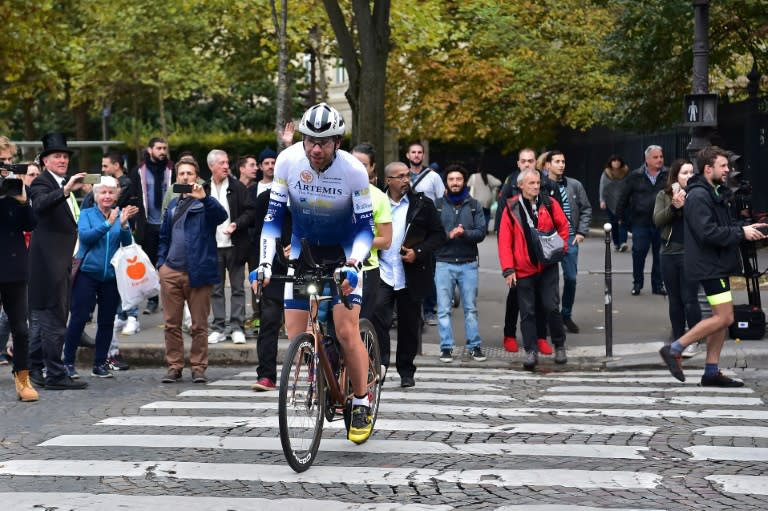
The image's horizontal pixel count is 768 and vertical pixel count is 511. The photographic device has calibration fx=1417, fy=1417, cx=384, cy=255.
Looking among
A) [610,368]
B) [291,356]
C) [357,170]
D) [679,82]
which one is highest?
[679,82]

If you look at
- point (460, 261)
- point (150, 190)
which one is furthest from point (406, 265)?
point (150, 190)

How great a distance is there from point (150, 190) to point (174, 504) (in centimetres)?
Answer: 972

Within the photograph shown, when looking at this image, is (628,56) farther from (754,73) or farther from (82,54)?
(82,54)

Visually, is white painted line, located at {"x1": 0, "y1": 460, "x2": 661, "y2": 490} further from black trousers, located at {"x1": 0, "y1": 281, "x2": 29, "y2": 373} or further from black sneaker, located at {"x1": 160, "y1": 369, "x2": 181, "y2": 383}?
black sneaker, located at {"x1": 160, "y1": 369, "x2": 181, "y2": 383}

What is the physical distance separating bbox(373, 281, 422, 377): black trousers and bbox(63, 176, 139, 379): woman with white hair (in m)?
2.51

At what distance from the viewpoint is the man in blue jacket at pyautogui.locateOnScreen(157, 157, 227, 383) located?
12000mm

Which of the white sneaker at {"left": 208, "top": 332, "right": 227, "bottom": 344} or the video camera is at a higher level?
the video camera

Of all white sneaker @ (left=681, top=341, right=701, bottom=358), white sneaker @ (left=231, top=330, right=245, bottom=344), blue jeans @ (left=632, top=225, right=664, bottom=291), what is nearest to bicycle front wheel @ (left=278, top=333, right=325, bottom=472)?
white sneaker @ (left=681, top=341, right=701, bottom=358)

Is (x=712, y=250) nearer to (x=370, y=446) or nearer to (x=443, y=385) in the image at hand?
(x=443, y=385)

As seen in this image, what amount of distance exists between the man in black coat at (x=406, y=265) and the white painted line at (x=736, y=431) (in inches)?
121

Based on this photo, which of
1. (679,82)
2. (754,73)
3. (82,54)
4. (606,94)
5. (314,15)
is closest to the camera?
(754,73)

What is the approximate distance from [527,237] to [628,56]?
43.8 feet

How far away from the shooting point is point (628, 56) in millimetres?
25375

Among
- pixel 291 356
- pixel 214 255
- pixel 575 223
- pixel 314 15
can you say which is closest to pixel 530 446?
pixel 291 356
